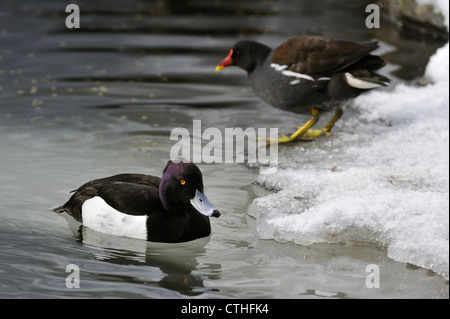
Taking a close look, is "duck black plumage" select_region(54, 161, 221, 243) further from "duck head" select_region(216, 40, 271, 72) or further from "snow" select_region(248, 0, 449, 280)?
"duck head" select_region(216, 40, 271, 72)

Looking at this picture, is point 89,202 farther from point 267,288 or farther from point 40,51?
point 40,51

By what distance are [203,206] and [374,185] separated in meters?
1.66

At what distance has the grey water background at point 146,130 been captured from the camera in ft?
16.5

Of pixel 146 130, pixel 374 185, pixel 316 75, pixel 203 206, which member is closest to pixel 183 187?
pixel 203 206

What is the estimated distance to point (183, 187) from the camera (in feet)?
18.6

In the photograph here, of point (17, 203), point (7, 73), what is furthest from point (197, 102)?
point (17, 203)

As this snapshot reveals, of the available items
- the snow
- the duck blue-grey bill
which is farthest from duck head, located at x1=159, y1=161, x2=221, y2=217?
the snow

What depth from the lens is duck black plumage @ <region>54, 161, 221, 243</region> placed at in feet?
18.5

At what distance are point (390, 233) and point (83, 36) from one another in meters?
8.41

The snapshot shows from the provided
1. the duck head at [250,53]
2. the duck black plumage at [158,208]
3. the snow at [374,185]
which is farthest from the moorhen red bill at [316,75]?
the duck black plumage at [158,208]

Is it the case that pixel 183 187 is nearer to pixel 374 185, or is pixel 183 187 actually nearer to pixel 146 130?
pixel 374 185

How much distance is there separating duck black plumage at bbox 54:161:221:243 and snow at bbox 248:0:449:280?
55 centimetres
